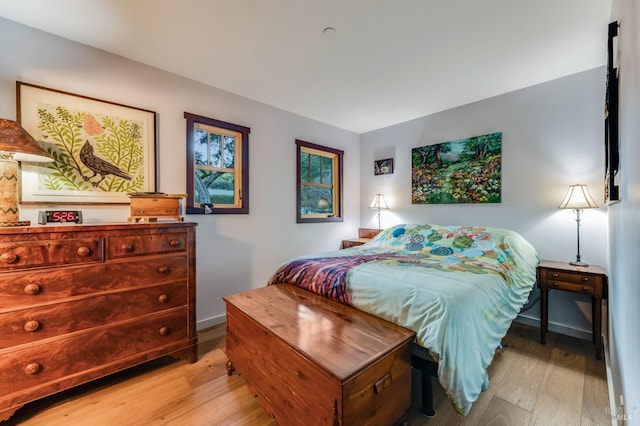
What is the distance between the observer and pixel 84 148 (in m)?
1.98

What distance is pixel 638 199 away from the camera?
0.73 metres

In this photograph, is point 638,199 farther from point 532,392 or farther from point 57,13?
point 57,13

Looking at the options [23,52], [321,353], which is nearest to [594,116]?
[321,353]

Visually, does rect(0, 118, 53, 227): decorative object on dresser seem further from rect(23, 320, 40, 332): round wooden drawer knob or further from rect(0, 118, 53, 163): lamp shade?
rect(23, 320, 40, 332): round wooden drawer knob

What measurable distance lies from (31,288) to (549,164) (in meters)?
4.08

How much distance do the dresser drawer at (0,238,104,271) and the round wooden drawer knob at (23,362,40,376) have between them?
53 cm

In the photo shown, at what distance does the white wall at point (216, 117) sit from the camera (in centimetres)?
183

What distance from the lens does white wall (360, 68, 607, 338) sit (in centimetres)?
230

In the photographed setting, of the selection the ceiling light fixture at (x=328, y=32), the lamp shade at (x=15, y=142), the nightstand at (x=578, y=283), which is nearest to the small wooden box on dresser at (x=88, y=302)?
the lamp shade at (x=15, y=142)

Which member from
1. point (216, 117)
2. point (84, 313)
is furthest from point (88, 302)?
point (216, 117)

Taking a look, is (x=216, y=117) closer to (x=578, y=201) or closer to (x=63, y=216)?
(x=63, y=216)

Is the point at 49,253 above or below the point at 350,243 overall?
above

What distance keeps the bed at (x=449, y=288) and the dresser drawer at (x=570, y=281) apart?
141 mm

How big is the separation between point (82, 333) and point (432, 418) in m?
2.11
